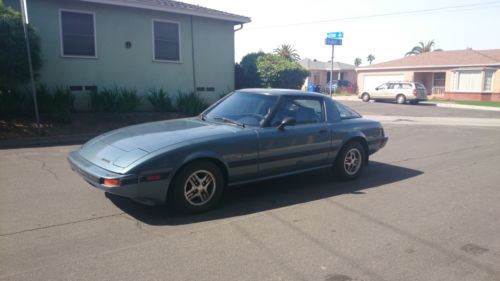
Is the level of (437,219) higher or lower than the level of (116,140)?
lower

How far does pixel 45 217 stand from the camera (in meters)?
4.47

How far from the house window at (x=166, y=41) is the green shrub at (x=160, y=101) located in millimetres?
1544

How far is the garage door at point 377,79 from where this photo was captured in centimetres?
3725

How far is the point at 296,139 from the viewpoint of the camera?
5535mm

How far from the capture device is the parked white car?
28.0 metres

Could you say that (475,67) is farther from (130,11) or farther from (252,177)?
(252,177)

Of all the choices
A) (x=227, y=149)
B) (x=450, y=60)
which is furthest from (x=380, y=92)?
(x=227, y=149)

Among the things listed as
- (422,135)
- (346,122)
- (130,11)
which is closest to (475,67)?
(422,135)

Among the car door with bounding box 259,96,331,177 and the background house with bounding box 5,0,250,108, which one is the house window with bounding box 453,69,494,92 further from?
the car door with bounding box 259,96,331,177

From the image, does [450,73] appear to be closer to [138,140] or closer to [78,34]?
[78,34]

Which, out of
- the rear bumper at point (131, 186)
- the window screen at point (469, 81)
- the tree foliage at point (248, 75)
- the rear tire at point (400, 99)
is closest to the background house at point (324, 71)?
the window screen at point (469, 81)

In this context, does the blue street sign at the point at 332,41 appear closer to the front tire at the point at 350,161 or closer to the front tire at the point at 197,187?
the front tire at the point at 350,161

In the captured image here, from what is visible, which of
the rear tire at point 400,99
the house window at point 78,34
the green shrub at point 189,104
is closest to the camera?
the house window at point 78,34

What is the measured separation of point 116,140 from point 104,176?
783 mm
